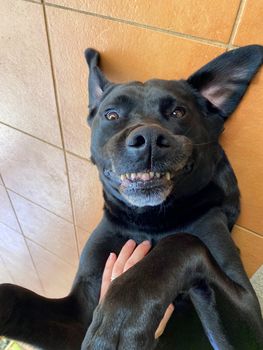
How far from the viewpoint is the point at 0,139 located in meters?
1.71

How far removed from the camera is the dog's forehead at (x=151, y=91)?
0.90 m

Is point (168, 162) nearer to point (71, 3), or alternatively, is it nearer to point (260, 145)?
point (260, 145)

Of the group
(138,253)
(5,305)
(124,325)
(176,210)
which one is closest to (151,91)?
(176,210)

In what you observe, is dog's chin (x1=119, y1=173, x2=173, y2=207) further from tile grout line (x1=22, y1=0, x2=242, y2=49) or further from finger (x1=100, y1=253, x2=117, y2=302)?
tile grout line (x1=22, y1=0, x2=242, y2=49)

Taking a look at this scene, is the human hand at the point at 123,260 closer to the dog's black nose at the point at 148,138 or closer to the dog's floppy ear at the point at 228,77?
the dog's black nose at the point at 148,138

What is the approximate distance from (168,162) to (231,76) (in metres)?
0.32

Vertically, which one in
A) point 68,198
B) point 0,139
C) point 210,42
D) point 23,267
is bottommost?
point 23,267

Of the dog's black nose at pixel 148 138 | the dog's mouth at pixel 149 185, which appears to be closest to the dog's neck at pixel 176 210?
the dog's mouth at pixel 149 185

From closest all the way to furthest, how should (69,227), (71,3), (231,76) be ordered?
(231,76) → (71,3) → (69,227)

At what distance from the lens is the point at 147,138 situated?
770mm

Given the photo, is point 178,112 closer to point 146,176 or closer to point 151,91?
point 151,91

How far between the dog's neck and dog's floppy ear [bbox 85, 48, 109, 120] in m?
0.38

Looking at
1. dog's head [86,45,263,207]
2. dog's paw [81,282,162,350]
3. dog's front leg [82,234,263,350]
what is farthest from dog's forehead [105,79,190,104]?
dog's paw [81,282,162,350]

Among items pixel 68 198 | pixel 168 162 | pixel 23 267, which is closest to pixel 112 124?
pixel 168 162
